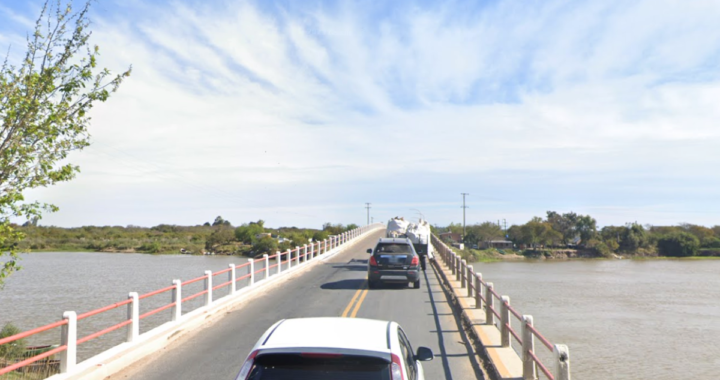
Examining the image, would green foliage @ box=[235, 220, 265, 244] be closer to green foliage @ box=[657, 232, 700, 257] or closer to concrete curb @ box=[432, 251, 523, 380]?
concrete curb @ box=[432, 251, 523, 380]

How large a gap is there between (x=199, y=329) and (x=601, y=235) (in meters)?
139

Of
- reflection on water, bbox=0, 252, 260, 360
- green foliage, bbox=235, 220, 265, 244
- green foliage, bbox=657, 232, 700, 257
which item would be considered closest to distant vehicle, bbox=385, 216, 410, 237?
reflection on water, bbox=0, 252, 260, 360

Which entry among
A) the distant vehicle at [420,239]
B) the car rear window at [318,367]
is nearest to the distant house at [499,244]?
the distant vehicle at [420,239]

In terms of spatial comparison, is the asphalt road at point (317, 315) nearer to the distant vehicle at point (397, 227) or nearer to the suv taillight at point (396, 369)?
the suv taillight at point (396, 369)

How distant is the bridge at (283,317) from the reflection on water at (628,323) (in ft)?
13.7

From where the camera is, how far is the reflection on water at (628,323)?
23.2 metres

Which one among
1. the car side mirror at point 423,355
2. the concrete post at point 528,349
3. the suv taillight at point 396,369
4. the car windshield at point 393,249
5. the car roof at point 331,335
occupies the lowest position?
the concrete post at point 528,349

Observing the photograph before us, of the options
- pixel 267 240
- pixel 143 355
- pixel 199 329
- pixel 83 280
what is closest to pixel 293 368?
pixel 143 355

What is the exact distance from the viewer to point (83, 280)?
38.1m

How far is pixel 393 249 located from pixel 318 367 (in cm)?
1605

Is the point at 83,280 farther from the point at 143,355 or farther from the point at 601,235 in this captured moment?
the point at 601,235

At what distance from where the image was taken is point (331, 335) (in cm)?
438

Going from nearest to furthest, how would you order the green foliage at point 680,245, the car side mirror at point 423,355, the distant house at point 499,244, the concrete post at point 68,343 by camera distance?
1. the car side mirror at point 423,355
2. the concrete post at point 68,343
3. the green foliage at point 680,245
4. the distant house at point 499,244

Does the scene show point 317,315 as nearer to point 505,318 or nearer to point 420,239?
point 505,318
